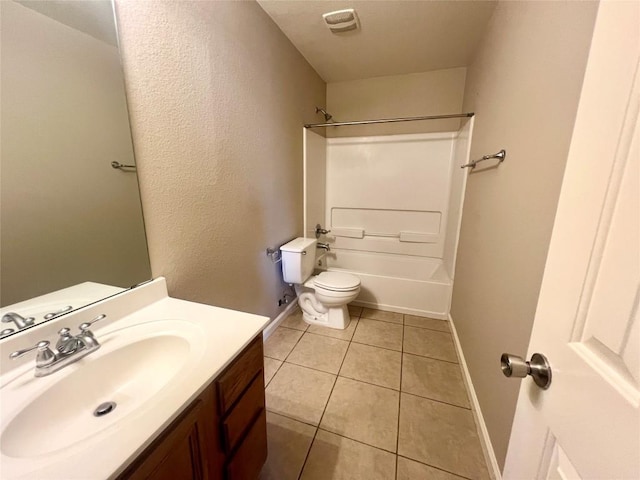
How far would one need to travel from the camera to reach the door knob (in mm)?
483

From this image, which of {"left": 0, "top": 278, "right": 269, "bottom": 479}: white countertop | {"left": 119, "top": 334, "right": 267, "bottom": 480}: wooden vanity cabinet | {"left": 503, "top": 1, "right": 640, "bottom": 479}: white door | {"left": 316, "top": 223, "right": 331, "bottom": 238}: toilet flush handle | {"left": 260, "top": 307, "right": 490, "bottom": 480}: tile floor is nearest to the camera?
{"left": 503, "top": 1, "right": 640, "bottom": 479}: white door

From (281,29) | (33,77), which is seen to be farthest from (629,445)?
(281,29)

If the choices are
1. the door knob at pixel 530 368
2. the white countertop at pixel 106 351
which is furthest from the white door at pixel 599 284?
the white countertop at pixel 106 351

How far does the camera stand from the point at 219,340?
85 cm

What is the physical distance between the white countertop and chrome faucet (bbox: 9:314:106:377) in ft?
0.06

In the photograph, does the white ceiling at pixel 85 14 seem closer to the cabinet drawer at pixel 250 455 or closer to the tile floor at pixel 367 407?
the cabinet drawer at pixel 250 455

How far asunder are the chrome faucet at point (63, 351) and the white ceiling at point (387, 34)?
198cm

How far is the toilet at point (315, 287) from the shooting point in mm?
2113

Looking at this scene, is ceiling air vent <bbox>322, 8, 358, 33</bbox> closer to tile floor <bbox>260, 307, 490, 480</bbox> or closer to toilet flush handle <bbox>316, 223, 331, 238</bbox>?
toilet flush handle <bbox>316, 223, 331, 238</bbox>

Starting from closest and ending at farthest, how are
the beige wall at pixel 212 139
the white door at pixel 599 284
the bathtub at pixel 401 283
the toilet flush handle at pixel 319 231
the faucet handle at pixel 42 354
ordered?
the white door at pixel 599 284
the faucet handle at pixel 42 354
the beige wall at pixel 212 139
the bathtub at pixel 401 283
the toilet flush handle at pixel 319 231

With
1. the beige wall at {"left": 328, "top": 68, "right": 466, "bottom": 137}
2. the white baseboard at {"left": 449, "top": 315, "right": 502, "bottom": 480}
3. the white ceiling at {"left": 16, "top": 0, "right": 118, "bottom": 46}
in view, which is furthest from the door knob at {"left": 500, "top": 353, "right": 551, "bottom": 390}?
the beige wall at {"left": 328, "top": 68, "right": 466, "bottom": 137}

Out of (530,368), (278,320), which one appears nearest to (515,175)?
(530,368)

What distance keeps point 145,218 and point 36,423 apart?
0.70 m

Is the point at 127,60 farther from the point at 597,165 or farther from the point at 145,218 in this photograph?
the point at 597,165
